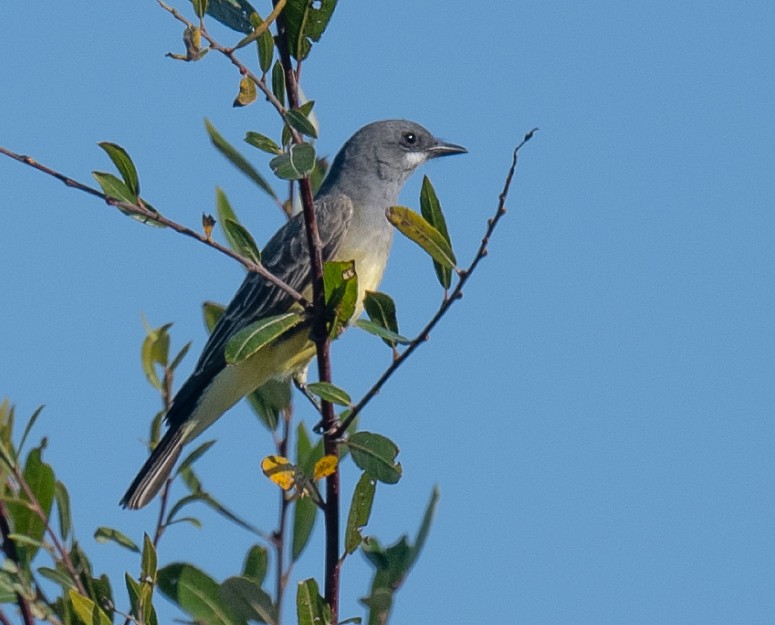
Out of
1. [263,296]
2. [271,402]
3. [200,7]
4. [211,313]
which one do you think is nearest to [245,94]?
[200,7]

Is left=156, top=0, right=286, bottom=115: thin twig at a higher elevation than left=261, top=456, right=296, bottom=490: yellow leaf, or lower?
higher

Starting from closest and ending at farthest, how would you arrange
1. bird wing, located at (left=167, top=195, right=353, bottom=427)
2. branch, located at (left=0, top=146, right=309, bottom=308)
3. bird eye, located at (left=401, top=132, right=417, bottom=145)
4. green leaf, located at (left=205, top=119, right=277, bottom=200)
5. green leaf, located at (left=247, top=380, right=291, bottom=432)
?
1. branch, located at (left=0, top=146, right=309, bottom=308)
2. green leaf, located at (left=247, top=380, right=291, bottom=432)
3. green leaf, located at (left=205, top=119, right=277, bottom=200)
4. bird wing, located at (left=167, top=195, right=353, bottom=427)
5. bird eye, located at (left=401, top=132, right=417, bottom=145)

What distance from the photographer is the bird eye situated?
7406mm

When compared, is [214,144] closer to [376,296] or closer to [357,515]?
[376,296]

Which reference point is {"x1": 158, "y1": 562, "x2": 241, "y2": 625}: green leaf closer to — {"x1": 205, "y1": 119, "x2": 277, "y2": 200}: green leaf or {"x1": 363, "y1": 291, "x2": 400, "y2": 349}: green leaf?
{"x1": 363, "y1": 291, "x2": 400, "y2": 349}: green leaf

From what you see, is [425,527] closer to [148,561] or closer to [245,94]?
[148,561]

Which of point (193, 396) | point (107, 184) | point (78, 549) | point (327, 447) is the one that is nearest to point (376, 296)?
point (327, 447)

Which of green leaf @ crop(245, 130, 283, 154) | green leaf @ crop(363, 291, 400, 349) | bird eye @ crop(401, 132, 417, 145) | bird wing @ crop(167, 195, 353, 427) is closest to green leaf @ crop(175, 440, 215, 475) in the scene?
green leaf @ crop(363, 291, 400, 349)

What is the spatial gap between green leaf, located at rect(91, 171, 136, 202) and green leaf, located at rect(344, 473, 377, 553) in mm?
988

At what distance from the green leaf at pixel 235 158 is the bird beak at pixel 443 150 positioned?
310 cm

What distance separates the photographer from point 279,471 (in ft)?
11.2

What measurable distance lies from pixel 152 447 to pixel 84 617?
1.07 meters

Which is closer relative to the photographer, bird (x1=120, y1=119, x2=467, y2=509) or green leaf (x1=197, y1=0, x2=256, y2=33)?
green leaf (x1=197, y1=0, x2=256, y2=33)

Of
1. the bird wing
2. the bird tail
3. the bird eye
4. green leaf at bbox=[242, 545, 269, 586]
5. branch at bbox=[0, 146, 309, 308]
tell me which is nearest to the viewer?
branch at bbox=[0, 146, 309, 308]
